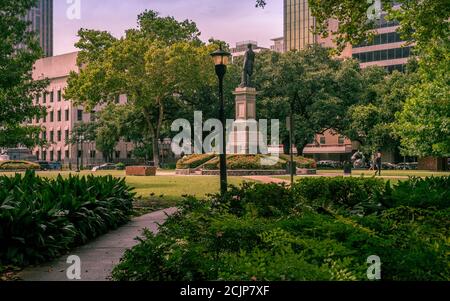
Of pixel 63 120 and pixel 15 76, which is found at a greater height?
pixel 63 120

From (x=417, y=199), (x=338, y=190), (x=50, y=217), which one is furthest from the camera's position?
(x=338, y=190)

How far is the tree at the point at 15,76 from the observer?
23688 millimetres

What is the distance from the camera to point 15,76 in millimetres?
23453

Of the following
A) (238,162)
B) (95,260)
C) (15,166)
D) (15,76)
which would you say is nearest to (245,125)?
(238,162)

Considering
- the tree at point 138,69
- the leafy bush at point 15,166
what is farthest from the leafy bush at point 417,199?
the leafy bush at point 15,166

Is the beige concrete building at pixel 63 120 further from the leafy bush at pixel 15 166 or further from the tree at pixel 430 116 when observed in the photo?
the tree at pixel 430 116

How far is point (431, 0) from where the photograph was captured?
751 inches

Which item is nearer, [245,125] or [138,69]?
[245,125]

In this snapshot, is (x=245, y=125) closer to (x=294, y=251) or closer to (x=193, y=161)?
(x=193, y=161)

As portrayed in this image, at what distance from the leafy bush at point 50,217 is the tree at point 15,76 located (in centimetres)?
1168

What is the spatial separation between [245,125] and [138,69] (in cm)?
1601

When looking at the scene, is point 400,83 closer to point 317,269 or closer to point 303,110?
point 303,110

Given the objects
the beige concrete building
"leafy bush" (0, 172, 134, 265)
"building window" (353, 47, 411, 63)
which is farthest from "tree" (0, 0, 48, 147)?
"building window" (353, 47, 411, 63)

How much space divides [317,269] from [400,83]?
64.8m
